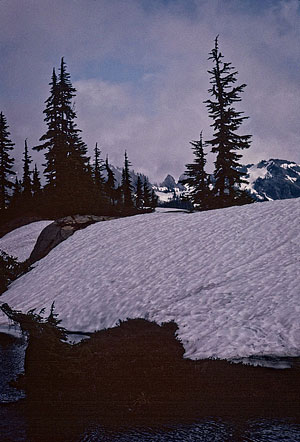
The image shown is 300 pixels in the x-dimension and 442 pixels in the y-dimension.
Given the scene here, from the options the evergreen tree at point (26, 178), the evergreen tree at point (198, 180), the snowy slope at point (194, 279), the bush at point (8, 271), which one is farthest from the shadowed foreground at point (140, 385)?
the evergreen tree at point (26, 178)

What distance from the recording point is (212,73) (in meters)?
33.3

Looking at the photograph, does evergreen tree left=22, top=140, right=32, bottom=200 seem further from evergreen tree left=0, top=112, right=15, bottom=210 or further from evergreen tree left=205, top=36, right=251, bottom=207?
evergreen tree left=205, top=36, right=251, bottom=207

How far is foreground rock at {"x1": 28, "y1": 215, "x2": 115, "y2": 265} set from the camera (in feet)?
60.6

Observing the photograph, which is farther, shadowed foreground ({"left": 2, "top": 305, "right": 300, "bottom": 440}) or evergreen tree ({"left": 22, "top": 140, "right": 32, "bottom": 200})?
evergreen tree ({"left": 22, "top": 140, "right": 32, "bottom": 200})

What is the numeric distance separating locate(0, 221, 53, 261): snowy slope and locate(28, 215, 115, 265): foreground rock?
673 cm

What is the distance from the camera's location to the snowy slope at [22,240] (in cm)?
2666

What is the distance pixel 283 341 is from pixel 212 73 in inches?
1229

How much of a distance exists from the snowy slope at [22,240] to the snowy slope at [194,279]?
10.3m

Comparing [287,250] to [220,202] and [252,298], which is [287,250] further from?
[220,202]

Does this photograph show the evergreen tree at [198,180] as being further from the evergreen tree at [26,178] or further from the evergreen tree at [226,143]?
the evergreen tree at [26,178]

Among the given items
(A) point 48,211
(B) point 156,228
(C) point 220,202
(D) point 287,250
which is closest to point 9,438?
(D) point 287,250

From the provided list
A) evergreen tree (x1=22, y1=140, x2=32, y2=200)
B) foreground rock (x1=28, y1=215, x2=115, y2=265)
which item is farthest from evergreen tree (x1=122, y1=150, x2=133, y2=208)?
foreground rock (x1=28, y1=215, x2=115, y2=265)

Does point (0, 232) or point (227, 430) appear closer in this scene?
point (227, 430)

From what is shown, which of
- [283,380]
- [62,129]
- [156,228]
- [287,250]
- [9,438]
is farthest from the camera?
[62,129]
